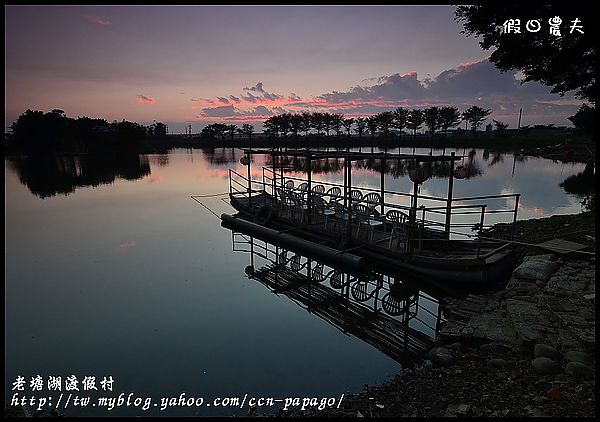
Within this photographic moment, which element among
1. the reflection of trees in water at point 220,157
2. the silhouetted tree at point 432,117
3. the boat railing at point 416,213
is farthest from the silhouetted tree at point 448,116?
the boat railing at point 416,213

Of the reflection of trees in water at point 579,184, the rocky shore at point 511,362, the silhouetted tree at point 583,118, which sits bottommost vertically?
the rocky shore at point 511,362

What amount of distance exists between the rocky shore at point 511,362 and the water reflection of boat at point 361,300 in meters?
0.58

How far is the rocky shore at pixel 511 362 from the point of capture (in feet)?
13.6

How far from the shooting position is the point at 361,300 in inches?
345

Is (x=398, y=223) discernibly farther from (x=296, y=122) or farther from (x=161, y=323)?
(x=296, y=122)

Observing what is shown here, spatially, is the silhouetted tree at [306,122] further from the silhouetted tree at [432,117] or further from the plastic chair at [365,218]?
the plastic chair at [365,218]

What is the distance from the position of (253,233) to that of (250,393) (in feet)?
30.3

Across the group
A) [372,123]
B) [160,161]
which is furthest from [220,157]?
[372,123]

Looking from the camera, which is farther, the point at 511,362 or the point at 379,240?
the point at 379,240

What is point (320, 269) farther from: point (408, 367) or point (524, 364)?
point (524, 364)

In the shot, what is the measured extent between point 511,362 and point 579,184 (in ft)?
92.8

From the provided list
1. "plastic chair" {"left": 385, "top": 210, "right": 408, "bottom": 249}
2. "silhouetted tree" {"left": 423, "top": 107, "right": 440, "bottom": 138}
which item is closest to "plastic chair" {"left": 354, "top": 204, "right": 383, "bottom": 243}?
"plastic chair" {"left": 385, "top": 210, "right": 408, "bottom": 249}

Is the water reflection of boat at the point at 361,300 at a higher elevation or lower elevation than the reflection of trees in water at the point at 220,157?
lower

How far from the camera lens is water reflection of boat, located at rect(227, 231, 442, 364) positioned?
6.92m
